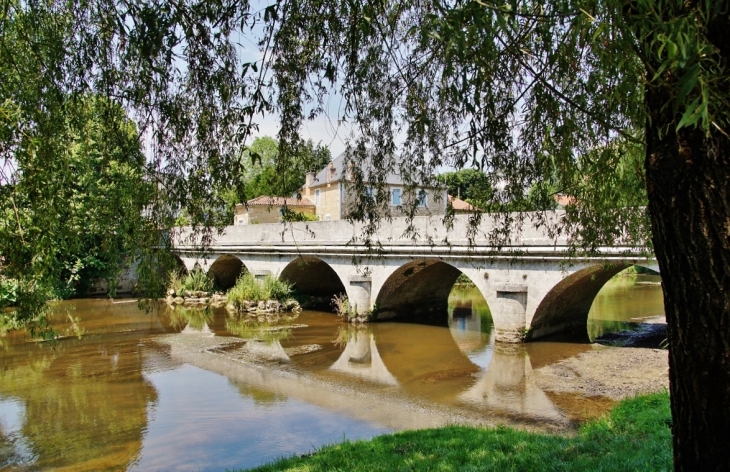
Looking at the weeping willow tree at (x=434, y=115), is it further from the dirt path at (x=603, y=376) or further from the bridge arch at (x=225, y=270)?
the bridge arch at (x=225, y=270)

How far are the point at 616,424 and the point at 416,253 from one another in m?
7.94

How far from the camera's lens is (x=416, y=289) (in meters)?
17.0

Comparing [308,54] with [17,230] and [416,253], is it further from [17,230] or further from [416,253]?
[416,253]

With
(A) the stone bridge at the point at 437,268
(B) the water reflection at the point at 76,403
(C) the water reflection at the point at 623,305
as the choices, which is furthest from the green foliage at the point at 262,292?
(C) the water reflection at the point at 623,305

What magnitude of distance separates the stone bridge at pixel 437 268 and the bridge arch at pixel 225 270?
1056 mm

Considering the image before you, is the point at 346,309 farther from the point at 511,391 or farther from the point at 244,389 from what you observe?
the point at 511,391

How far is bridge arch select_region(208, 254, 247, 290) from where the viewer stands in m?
22.2

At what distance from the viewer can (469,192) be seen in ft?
16.8

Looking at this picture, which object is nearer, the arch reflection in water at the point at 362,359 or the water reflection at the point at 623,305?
the arch reflection in water at the point at 362,359

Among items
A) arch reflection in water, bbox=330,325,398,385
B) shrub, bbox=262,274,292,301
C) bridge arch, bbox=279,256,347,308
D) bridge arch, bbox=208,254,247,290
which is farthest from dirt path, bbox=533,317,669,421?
bridge arch, bbox=208,254,247,290

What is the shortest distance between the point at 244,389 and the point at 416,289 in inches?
→ 314

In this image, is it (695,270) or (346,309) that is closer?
(695,270)

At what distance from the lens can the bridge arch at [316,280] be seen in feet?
63.6

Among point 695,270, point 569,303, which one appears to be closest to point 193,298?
point 569,303
